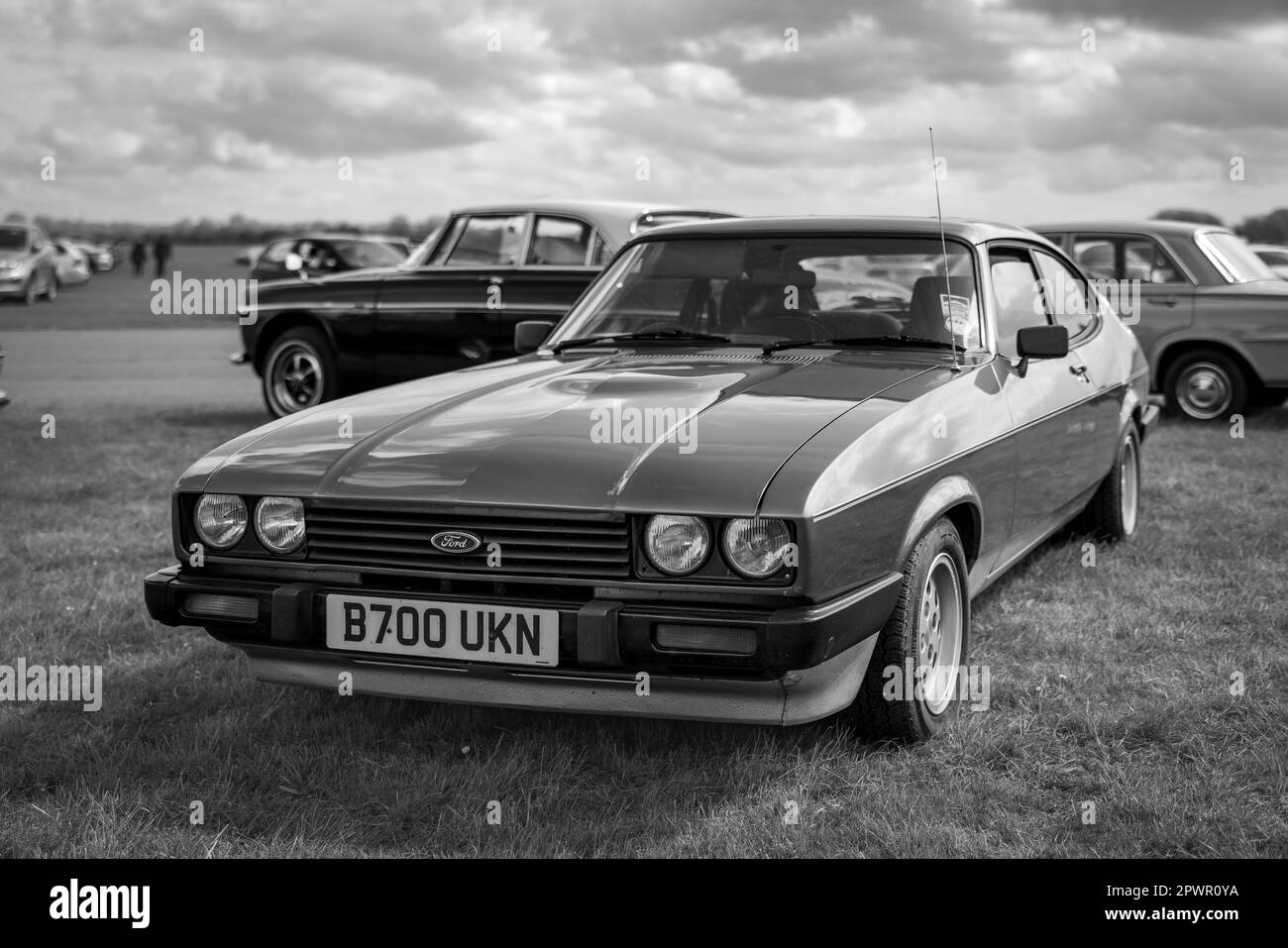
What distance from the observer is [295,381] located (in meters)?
10.2

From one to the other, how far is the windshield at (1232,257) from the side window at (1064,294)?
482cm

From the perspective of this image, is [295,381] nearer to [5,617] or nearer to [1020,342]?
[5,617]

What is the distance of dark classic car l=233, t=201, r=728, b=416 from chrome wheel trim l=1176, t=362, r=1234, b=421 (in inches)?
148

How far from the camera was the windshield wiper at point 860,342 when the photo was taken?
435cm

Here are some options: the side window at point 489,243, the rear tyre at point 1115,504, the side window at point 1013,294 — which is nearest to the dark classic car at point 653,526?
the side window at point 1013,294

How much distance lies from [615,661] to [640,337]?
179 centimetres

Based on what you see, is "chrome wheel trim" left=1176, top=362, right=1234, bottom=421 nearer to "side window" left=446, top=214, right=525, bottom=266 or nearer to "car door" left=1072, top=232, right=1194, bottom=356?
"car door" left=1072, top=232, right=1194, bottom=356

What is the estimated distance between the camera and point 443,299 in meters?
9.31

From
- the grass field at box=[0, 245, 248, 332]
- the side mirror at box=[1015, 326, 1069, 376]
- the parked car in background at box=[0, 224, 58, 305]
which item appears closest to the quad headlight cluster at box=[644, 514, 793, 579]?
the side mirror at box=[1015, 326, 1069, 376]

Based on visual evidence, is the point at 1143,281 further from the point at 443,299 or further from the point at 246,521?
the point at 246,521

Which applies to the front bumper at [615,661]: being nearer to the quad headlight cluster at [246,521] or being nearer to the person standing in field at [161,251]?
the quad headlight cluster at [246,521]

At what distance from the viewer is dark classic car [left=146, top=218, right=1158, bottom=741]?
3117mm

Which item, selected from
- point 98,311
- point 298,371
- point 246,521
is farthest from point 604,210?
point 98,311

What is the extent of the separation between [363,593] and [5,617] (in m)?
2.39
